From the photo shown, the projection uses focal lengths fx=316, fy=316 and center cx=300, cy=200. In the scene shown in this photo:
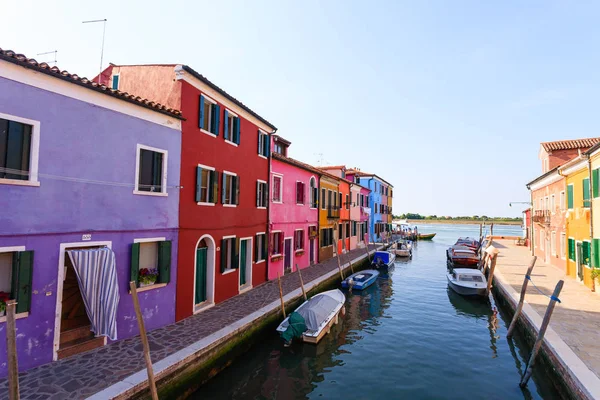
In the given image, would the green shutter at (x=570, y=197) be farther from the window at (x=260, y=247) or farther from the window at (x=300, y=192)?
the window at (x=260, y=247)

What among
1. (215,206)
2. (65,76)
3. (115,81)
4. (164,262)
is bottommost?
(164,262)

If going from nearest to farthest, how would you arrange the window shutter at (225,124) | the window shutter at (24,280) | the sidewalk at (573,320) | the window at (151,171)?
the window shutter at (24,280) < the sidewalk at (573,320) < the window at (151,171) < the window shutter at (225,124)

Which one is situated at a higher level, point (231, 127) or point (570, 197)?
point (231, 127)

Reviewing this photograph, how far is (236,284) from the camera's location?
14.7 m

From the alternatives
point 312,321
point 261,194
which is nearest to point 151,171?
point 261,194

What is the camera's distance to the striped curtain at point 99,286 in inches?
324

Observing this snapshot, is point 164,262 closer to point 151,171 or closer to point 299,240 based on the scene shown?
point 151,171

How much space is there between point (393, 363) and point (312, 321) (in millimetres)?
3141

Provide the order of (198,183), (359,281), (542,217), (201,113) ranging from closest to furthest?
1. (198,183)
2. (201,113)
3. (359,281)
4. (542,217)

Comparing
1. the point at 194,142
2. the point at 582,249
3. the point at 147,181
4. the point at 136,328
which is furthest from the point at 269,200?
the point at 582,249

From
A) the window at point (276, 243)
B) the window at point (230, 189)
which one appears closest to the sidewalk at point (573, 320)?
the window at point (230, 189)

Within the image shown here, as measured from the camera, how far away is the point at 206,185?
498 inches

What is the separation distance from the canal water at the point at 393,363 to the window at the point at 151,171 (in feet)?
20.1

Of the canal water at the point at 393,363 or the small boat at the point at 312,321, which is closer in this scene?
the canal water at the point at 393,363
